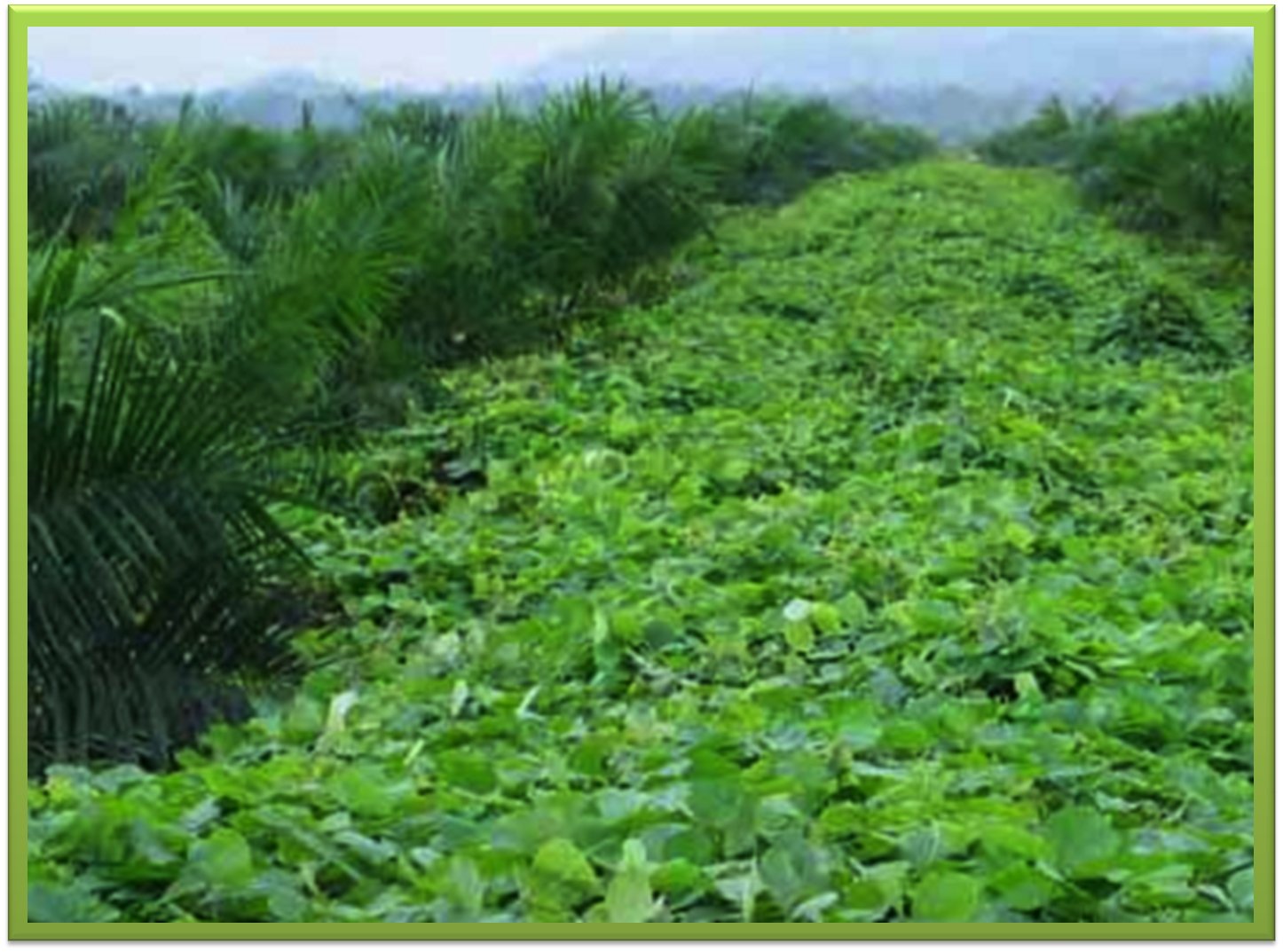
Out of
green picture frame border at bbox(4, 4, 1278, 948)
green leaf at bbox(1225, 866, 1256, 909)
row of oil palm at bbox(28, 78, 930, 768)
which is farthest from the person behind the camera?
row of oil palm at bbox(28, 78, 930, 768)

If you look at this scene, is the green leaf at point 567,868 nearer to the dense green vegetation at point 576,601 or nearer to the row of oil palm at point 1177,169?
the dense green vegetation at point 576,601

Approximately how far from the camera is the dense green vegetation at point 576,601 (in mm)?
2467

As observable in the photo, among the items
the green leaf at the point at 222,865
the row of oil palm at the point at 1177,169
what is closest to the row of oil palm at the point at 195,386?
the green leaf at the point at 222,865

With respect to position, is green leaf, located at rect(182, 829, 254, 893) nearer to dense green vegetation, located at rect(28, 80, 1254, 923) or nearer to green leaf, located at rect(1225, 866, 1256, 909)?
dense green vegetation, located at rect(28, 80, 1254, 923)

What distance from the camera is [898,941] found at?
85.8 inches

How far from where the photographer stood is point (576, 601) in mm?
4012

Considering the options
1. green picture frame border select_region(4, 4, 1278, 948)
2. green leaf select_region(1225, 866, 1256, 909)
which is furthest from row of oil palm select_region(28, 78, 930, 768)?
green leaf select_region(1225, 866, 1256, 909)

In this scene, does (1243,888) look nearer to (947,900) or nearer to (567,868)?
(947,900)

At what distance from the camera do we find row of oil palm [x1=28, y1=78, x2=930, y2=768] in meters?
3.46

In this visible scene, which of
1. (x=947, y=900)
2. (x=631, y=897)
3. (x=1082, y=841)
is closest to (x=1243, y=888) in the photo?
(x=1082, y=841)

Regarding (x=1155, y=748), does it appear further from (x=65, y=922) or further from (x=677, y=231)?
(x=677, y=231)

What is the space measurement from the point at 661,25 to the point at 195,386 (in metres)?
1.46

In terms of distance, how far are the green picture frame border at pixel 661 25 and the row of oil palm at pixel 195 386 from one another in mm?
746

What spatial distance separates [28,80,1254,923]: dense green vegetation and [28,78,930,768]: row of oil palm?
0.04 ft
